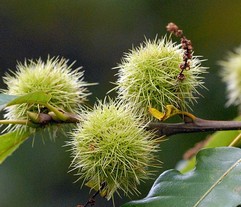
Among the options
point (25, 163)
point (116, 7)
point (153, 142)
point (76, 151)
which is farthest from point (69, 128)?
point (116, 7)

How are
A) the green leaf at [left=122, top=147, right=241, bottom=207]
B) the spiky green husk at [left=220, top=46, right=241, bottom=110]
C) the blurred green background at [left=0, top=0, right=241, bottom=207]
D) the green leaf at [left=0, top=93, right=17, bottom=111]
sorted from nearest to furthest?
the green leaf at [left=122, top=147, right=241, bottom=207], the green leaf at [left=0, top=93, right=17, bottom=111], the spiky green husk at [left=220, top=46, right=241, bottom=110], the blurred green background at [left=0, top=0, right=241, bottom=207]

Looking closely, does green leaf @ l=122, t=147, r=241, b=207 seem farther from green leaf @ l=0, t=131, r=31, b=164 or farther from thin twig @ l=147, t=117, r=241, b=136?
green leaf @ l=0, t=131, r=31, b=164

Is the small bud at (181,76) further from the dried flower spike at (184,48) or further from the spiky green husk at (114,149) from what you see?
the spiky green husk at (114,149)

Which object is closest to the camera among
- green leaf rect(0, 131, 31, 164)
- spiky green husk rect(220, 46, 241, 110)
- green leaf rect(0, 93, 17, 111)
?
green leaf rect(0, 93, 17, 111)

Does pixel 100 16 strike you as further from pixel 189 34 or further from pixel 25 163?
pixel 25 163

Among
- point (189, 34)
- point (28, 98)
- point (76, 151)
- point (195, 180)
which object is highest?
point (189, 34)

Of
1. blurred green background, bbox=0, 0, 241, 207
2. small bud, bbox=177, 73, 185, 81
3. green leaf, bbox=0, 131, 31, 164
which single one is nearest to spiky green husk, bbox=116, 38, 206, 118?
small bud, bbox=177, 73, 185, 81

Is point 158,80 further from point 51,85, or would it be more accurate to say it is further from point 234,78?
point 234,78
